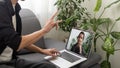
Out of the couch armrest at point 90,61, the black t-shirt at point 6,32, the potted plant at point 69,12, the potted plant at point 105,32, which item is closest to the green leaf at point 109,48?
the potted plant at point 105,32

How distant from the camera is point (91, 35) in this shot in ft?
5.27

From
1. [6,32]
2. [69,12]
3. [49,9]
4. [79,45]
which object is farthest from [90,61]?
[49,9]

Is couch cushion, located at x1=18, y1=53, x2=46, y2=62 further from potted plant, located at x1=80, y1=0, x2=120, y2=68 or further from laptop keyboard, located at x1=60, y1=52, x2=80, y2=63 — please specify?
potted plant, located at x1=80, y1=0, x2=120, y2=68

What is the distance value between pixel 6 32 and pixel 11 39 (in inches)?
1.9

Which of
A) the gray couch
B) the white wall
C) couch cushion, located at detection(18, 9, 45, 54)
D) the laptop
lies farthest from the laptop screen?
the white wall

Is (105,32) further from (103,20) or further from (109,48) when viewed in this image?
(109,48)

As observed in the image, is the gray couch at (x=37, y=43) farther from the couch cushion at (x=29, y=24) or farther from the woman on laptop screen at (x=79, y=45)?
the woman on laptop screen at (x=79, y=45)

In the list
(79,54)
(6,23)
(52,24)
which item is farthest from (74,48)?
(6,23)

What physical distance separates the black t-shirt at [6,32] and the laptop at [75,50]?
508mm

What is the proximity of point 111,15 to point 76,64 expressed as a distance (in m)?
0.89

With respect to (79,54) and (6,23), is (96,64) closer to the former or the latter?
(79,54)

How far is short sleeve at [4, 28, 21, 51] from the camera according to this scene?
1052 mm

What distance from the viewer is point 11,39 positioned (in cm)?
106

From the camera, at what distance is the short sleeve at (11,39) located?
1.05 metres
